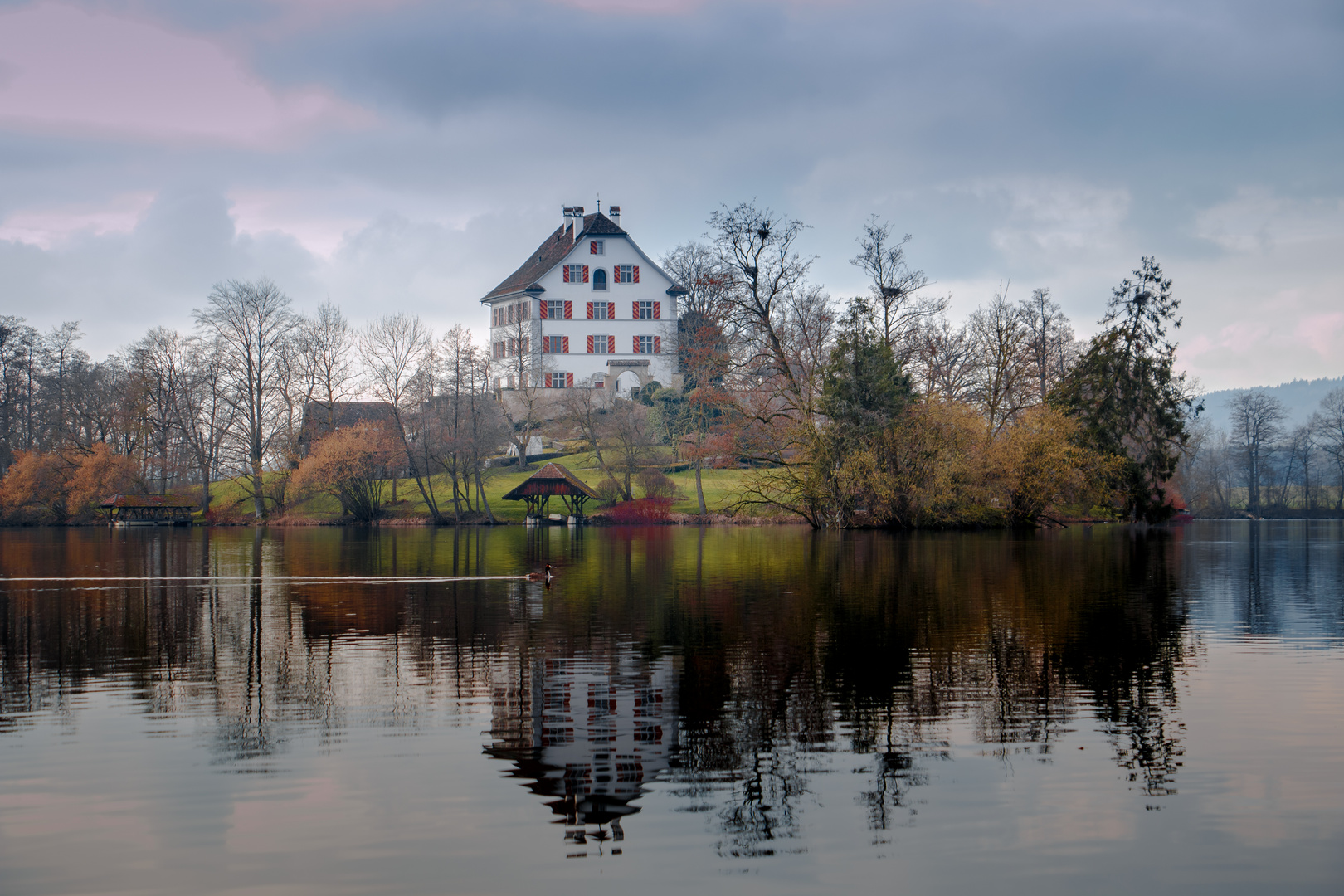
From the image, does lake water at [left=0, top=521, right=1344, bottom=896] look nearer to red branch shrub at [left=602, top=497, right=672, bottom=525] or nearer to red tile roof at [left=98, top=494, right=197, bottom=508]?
red branch shrub at [left=602, top=497, right=672, bottom=525]

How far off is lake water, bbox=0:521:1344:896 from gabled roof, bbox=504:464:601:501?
47.3 meters

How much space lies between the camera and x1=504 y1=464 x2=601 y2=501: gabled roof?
224 ft

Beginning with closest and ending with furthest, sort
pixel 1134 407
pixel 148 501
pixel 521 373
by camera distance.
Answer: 1. pixel 1134 407
2. pixel 148 501
3. pixel 521 373

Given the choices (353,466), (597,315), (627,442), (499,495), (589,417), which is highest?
(597,315)

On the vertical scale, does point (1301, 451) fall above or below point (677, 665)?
above

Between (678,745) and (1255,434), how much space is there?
355 feet

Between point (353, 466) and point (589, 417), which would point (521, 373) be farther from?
point (353, 466)

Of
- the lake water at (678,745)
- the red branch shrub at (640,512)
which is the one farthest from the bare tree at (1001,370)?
the lake water at (678,745)

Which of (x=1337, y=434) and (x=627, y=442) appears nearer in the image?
(x=627, y=442)

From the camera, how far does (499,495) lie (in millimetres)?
78438

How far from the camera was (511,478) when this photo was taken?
8281 centimetres

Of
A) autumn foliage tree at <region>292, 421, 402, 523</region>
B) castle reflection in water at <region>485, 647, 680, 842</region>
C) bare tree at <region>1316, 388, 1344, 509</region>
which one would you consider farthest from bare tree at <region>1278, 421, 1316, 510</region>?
castle reflection in water at <region>485, 647, 680, 842</region>

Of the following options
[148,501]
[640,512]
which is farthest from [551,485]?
[148,501]

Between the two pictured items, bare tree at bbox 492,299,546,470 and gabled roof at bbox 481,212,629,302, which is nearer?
bare tree at bbox 492,299,546,470
